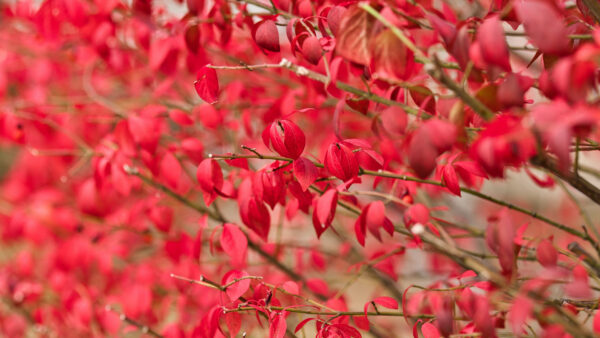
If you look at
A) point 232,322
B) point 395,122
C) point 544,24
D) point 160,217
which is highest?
point 544,24

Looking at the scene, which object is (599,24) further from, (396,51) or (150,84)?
(150,84)

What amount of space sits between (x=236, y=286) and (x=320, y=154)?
27.2 inches

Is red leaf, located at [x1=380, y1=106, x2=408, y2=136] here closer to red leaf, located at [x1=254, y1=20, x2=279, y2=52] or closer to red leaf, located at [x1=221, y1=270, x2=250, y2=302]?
red leaf, located at [x1=254, y1=20, x2=279, y2=52]

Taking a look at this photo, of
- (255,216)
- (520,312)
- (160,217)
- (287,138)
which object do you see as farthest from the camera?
(160,217)

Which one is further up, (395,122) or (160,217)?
(395,122)

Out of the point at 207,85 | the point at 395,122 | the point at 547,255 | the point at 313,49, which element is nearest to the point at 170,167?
the point at 207,85

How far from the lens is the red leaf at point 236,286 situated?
1249mm

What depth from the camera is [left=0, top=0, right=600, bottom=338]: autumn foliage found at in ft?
3.05

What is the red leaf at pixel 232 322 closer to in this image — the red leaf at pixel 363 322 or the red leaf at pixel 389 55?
the red leaf at pixel 363 322

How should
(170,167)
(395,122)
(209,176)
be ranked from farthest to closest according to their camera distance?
(170,167) → (209,176) → (395,122)

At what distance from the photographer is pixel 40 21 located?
7.12 feet

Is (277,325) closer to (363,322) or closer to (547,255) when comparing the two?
(363,322)

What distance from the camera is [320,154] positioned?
1849mm

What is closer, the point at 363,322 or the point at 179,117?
the point at 363,322
